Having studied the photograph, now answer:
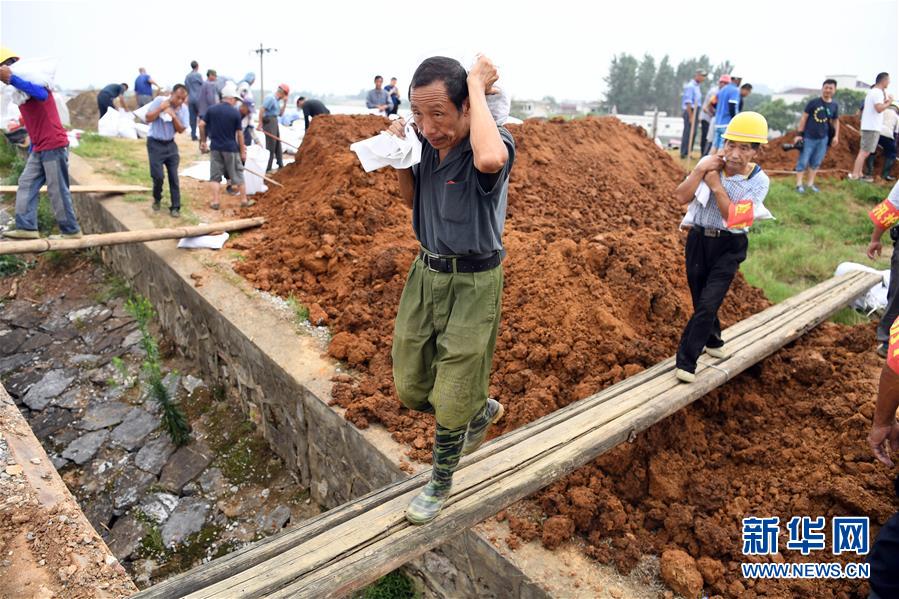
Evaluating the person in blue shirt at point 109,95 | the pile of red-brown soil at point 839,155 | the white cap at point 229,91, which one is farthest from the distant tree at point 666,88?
the white cap at point 229,91

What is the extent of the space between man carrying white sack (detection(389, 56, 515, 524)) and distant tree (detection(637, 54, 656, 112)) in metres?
56.2

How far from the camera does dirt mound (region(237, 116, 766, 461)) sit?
3713 millimetres

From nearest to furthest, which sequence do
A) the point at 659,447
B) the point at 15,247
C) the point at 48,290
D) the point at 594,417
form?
the point at 594,417
the point at 659,447
the point at 15,247
the point at 48,290

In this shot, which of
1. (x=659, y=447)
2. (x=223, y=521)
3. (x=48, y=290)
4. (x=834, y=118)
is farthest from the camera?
(x=834, y=118)

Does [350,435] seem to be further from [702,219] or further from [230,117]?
[230,117]

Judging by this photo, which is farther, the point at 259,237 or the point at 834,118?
the point at 834,118

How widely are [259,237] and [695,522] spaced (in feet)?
18.3

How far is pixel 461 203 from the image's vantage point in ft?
6.79

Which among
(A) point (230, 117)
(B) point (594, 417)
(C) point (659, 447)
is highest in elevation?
(A) point (230, 117)

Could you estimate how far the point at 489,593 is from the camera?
2793mm

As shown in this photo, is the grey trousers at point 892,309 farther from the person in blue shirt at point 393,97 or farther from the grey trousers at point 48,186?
the person in blue shirt at point 393,97

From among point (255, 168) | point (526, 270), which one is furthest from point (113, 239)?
point (526, 270)

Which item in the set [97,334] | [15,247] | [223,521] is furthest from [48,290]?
[223,521]

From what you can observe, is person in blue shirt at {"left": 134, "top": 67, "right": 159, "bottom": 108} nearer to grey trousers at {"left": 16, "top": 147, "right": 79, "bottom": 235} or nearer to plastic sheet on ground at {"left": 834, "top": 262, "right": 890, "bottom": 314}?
grey trousers at {"left": 16, "top": 147, "right": 79, "bottom": 235}
